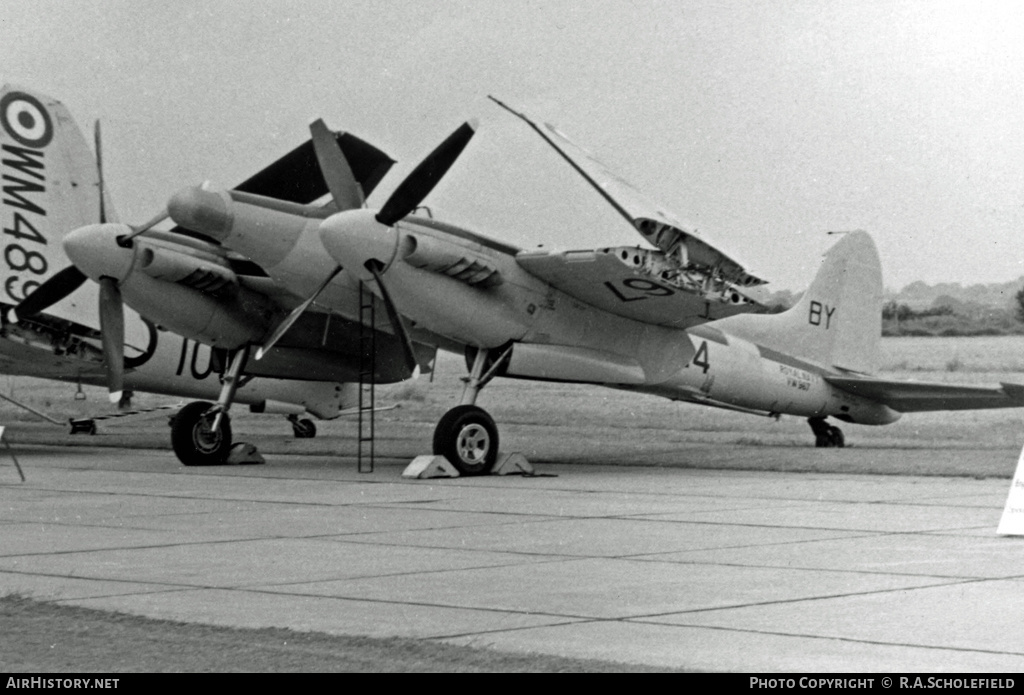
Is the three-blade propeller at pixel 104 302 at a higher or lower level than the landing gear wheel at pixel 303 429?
A: higher

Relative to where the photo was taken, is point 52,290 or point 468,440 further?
point 52,290

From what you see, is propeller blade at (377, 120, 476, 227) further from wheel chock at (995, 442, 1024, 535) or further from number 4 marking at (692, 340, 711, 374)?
wheel chock at (995, 442, 1024, 535)

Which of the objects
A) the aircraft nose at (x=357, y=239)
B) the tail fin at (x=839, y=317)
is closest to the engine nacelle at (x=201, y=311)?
the aircraft nose at (x=357, y=239)

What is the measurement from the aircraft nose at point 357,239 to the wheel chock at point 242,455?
15.4ft

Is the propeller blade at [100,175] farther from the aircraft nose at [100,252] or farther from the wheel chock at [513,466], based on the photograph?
the wheel chock at [513,466]

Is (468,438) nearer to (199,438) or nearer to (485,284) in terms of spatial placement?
(485,284)

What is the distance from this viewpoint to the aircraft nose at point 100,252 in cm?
2036

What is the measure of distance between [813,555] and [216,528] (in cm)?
498

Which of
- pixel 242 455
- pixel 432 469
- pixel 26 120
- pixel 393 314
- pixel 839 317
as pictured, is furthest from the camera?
pixel 839 317

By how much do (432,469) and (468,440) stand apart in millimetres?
759

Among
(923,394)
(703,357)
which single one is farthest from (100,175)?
(923,394)

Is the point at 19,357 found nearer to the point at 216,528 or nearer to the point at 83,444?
the point at 83,444

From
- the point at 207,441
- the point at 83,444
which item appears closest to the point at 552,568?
the point at 207,441

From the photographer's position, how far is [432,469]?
18.1m
